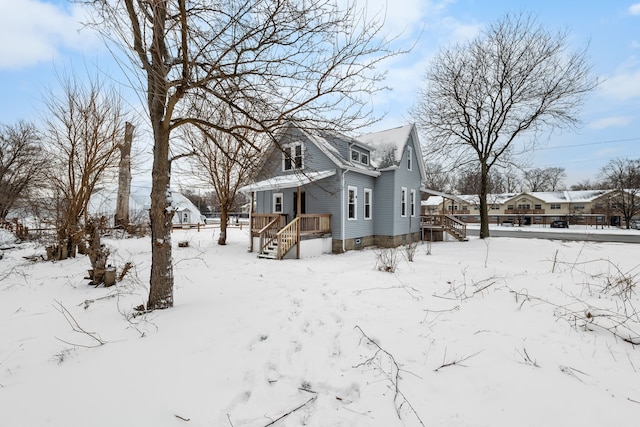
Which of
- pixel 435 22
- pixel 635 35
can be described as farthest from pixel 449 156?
pixel 435 22

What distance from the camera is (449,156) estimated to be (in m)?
18.5

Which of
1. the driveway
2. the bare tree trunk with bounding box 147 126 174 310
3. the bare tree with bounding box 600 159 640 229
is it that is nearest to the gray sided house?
the bare tree trunk with bounding box 147 126 174 310

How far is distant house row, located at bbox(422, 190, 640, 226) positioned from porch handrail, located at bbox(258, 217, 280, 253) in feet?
98.5

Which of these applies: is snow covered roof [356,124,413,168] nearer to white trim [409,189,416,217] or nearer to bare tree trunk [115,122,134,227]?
white trim [409,189,416,217]

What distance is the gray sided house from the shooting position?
456 inches

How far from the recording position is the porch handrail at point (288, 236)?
10.6 metres

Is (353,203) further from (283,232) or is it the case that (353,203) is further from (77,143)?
(77,143)

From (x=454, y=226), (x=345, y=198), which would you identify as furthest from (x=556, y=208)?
(x=345, y=198)

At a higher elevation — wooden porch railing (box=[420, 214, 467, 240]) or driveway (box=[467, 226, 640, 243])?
wooden porch railing (box=[420, 214, 467, 240])

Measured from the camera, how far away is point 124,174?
1271cm

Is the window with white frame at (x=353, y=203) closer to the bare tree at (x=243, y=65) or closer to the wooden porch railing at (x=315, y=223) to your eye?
the wooden porch railing at (x=315, y=223)

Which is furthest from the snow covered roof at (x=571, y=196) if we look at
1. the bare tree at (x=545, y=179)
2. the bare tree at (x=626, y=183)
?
the bare tree at (x=545, y=179)

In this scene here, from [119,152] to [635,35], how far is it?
21092 millimetres

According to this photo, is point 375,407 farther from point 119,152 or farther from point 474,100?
point 474,100
